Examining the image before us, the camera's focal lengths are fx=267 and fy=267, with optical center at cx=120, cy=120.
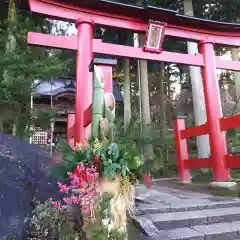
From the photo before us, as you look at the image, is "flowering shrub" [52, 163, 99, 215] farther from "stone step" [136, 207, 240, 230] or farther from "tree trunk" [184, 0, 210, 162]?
"tree trunk" [184, 0, 210, 162]

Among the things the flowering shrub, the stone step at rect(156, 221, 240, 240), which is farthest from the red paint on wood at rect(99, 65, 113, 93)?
the stone step at rect(156, 221, 240, 240)

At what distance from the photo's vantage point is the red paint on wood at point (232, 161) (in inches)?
A: 234

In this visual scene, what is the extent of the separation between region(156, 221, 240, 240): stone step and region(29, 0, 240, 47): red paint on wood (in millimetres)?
4572

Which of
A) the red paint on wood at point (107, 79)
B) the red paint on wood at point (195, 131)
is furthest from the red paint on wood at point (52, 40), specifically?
the red paint on wood at point (195, 131)

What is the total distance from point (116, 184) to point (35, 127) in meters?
5.13

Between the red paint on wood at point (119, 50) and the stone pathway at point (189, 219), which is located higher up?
the red paint on wood at point (119, 50)

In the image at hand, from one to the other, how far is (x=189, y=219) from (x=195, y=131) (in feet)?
12.7

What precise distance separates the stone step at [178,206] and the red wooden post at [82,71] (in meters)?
1.66

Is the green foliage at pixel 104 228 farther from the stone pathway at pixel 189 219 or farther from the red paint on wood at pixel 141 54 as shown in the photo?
the red paint on wood at pixel 141 54

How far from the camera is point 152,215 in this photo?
3.59m

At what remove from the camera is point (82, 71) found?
17.4ft

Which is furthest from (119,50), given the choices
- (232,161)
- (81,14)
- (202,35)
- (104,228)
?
(104,228)

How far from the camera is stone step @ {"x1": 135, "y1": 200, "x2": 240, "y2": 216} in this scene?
3.68 m

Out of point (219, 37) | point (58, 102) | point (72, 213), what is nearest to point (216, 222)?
point (72, 213)
